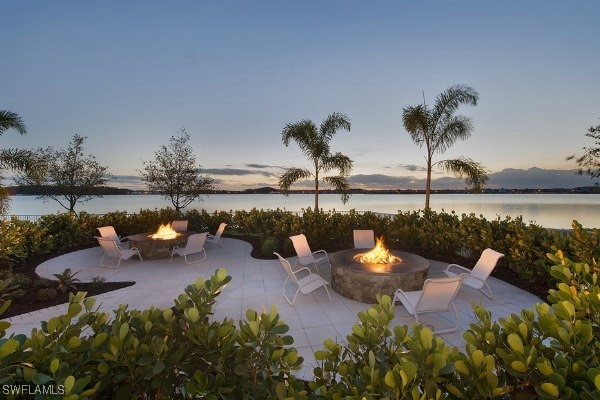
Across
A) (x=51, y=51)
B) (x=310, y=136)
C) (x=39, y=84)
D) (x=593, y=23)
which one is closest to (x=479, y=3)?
(x=593, y=23)

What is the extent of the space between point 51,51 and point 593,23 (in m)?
18.6

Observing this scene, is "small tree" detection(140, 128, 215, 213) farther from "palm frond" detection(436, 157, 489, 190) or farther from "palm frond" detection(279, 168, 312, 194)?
"palm frond" detection(436, 157, 489, 190)

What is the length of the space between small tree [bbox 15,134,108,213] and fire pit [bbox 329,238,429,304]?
57.2 ft

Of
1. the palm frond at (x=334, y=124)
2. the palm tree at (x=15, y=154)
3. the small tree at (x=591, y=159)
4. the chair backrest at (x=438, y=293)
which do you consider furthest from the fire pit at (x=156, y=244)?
the small tree at (x=591, y=159)

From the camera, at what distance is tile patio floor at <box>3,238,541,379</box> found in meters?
4.51

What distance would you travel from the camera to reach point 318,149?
43.4 feet

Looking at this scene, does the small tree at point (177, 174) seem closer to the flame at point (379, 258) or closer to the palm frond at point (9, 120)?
the palm frond at point (9, 120)

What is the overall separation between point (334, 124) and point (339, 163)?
6.20ft

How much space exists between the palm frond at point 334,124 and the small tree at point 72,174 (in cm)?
1377

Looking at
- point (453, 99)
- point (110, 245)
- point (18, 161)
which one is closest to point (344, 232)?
point (453, 99)

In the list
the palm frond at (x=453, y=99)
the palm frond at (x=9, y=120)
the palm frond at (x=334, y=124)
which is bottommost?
the palm frond at (x=9, y=120)

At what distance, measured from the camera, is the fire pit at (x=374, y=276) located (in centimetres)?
541

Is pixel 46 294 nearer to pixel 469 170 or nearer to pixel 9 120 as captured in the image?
pixel 9 120

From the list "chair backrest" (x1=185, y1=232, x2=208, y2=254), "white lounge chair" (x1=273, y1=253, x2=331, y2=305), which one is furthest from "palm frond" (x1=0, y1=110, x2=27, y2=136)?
"white lounge chair" (x1=273, y1=253, x2=331, y2=305)
